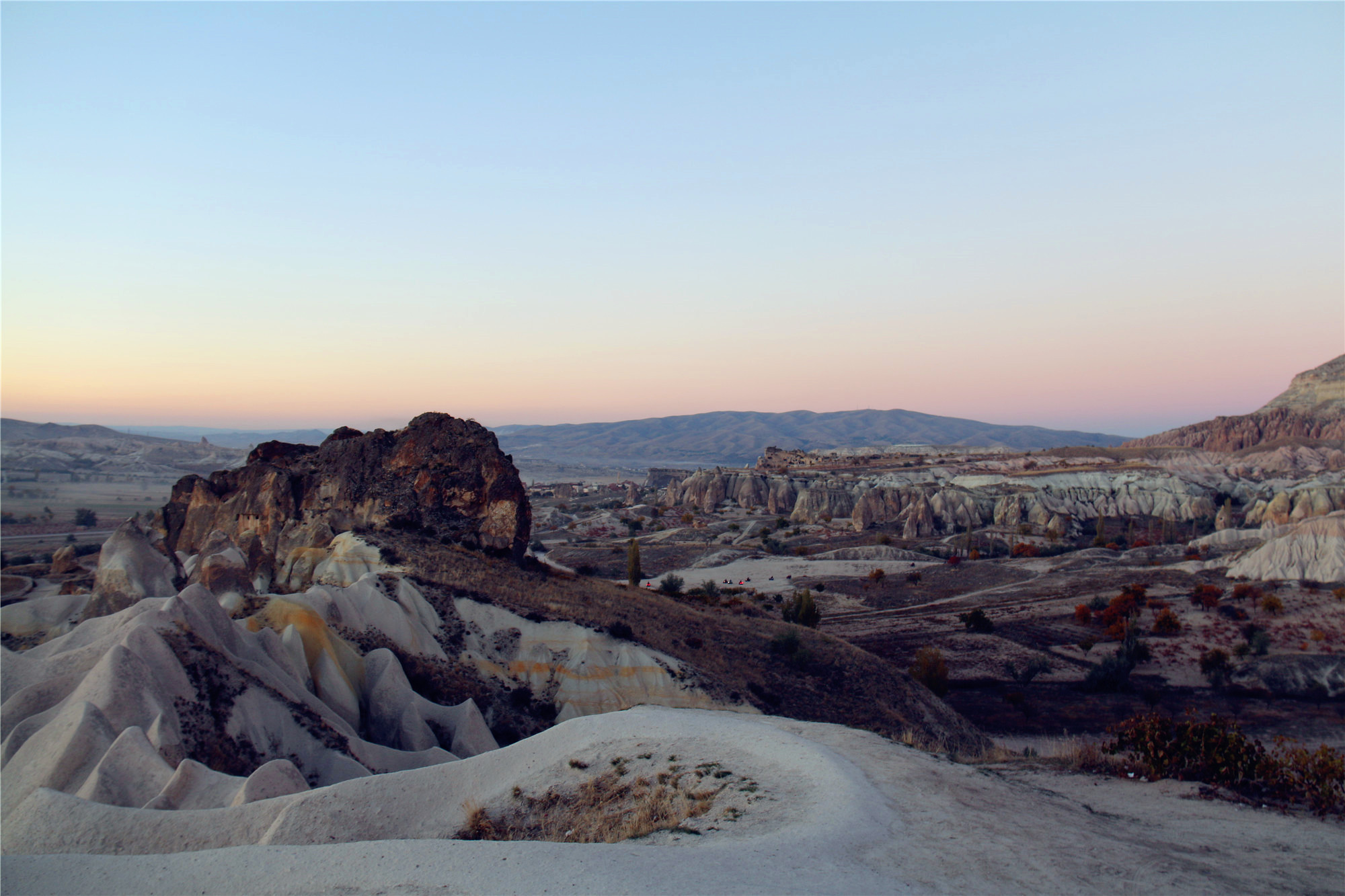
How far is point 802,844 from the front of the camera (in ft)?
24.6

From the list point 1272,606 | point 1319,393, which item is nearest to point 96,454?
point 1272,606

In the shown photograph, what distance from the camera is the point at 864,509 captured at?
253 ft

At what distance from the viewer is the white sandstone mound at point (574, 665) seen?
19.1m

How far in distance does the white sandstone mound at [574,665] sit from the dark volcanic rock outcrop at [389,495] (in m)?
6.19

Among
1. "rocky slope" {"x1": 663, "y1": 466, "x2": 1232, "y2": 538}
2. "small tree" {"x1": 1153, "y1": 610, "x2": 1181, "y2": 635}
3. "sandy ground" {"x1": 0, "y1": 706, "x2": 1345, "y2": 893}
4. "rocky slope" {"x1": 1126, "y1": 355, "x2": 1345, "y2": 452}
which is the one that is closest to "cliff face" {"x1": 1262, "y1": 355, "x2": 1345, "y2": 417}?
"rocky slope" {"x1": 1126, "y1": 355, "x2": 1345, "y2": 452}

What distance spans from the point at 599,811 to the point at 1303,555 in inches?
2037

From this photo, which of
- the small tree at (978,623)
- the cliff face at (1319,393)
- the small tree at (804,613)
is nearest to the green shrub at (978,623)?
the small tree at (978,623)

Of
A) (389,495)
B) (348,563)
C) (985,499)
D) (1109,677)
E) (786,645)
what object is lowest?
(1109,677)

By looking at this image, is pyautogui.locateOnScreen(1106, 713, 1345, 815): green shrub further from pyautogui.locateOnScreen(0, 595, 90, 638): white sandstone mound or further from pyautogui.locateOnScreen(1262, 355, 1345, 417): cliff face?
pyautogui.locateOnScreen(1262, 355, 1345, 417): cliff face

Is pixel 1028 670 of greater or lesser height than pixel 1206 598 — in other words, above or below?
below

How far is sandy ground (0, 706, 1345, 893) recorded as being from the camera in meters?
6.31

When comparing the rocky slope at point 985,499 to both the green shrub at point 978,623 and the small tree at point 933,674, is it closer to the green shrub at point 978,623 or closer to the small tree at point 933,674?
the green shrub at point 978,623

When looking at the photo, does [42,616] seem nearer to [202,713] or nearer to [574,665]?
[202,713]

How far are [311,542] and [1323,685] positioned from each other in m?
38.3
